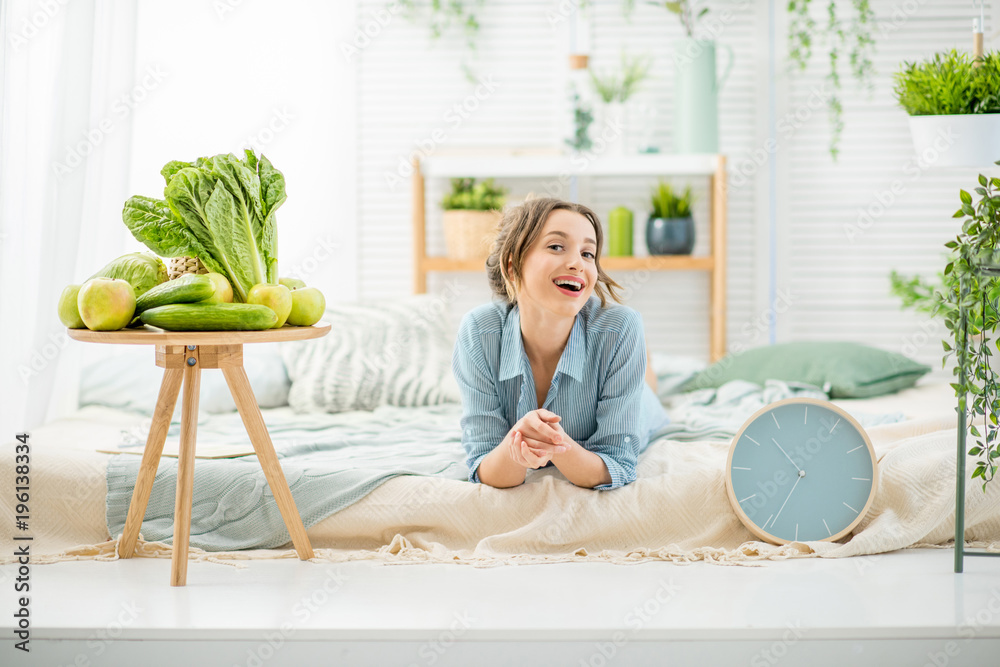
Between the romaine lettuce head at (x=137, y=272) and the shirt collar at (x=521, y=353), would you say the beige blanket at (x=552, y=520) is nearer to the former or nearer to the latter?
the shirt collar at (x=521, y=353)

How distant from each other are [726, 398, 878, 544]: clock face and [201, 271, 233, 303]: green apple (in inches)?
38.8

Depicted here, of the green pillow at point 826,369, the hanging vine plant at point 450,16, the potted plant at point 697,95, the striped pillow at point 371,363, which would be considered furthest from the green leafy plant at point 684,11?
the striped pillow at point 371,363

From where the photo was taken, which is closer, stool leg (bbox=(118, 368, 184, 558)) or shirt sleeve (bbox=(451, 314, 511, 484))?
stool leg (bbox=(118, 368, 184, 558))

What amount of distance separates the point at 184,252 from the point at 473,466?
0.70 metres

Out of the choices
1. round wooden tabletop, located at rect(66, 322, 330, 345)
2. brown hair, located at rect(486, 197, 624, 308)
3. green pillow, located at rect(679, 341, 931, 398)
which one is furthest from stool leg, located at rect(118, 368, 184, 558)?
green pillow, located at rect(679, 341, 931, 398)

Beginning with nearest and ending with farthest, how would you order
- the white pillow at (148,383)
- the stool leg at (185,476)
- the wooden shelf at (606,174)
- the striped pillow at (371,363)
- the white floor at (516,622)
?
the white floor at (516,622) → the stool leg at (185,476) → the white pillow at (148,383) → the striped pillow at (371,363) → the wooden shelf at (606,174)

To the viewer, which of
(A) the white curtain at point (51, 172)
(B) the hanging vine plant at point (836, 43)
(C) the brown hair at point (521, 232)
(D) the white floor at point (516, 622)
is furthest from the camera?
(B) the hanging vine plant at point (836, 43)

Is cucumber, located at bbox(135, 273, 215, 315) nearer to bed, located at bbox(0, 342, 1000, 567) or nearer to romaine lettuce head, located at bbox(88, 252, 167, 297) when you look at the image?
romaine lettuce head, located at bbox(88, 252, 167, 297)

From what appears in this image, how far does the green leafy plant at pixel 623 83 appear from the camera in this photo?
344 cm

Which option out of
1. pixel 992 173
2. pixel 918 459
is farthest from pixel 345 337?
pixel 992 173

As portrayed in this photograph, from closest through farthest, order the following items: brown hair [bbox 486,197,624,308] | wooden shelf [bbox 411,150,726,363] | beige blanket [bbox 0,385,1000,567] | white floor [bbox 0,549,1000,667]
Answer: white floor [bbox 0,549,1000,667] → beige blanket [bbox 0,385,1000,567] → brown hair [bbox 486,197,624,308] → wooden shelf [bbox 411,150,726,363]

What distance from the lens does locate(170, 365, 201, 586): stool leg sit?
1.39m

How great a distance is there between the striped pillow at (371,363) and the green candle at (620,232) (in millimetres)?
878

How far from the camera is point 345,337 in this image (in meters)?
2.81
